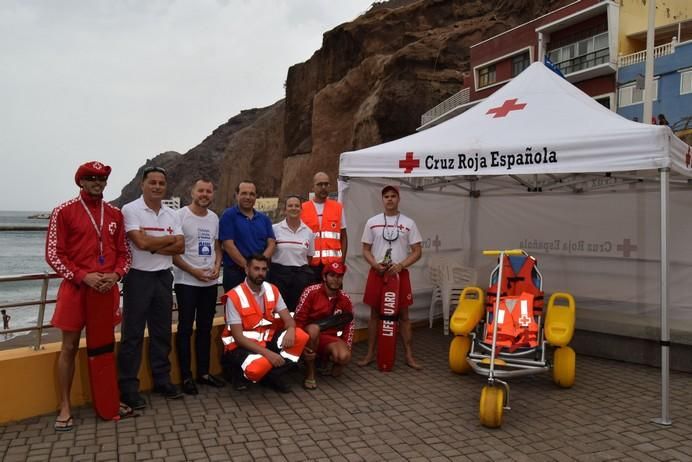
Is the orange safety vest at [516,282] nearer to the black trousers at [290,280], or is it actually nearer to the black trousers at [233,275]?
the black trousers at [290,280]

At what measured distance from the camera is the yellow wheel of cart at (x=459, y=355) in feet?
18.6

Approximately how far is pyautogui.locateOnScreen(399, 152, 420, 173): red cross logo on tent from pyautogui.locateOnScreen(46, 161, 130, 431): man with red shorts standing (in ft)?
9.74

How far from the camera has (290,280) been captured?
18.7 feet

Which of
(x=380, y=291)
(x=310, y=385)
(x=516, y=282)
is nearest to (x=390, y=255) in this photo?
(x=380, y=291)

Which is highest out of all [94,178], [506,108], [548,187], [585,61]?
[585,61]

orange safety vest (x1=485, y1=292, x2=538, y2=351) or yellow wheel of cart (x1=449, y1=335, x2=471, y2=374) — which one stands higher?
orange safety vest (x1=485, y1=292, x2=538, y2=351)

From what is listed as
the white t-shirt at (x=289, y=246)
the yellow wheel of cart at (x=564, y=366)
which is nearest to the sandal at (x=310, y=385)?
the white t-shirt at (x=289, y=246)

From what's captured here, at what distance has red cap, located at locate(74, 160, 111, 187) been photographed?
13.0 feet

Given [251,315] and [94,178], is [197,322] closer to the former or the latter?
[251,315]

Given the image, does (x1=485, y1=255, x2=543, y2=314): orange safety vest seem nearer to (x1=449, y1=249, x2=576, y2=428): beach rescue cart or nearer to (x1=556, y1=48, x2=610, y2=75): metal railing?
(x1=449, y1=249, x2=576, y2=428): beach rescue cart

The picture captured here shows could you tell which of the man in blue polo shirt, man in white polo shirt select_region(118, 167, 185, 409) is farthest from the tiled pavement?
the man in blue polo shirt

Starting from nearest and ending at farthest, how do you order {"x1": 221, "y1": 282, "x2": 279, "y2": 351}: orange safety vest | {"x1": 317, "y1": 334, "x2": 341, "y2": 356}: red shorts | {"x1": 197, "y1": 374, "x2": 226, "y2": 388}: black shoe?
{"x1": 221, "y1": 282, "x2": 279, "y2": 351}: orange safety vest < {"x1": 197, "y1": 374, "x2": 226, "y2": 388}: black shoe < {"x1": 317, "y1": 334, "x2": 341, "y2": 356}: red shorts

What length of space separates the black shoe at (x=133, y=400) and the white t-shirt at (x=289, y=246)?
6.31ft

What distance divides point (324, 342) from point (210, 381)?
117 cm
